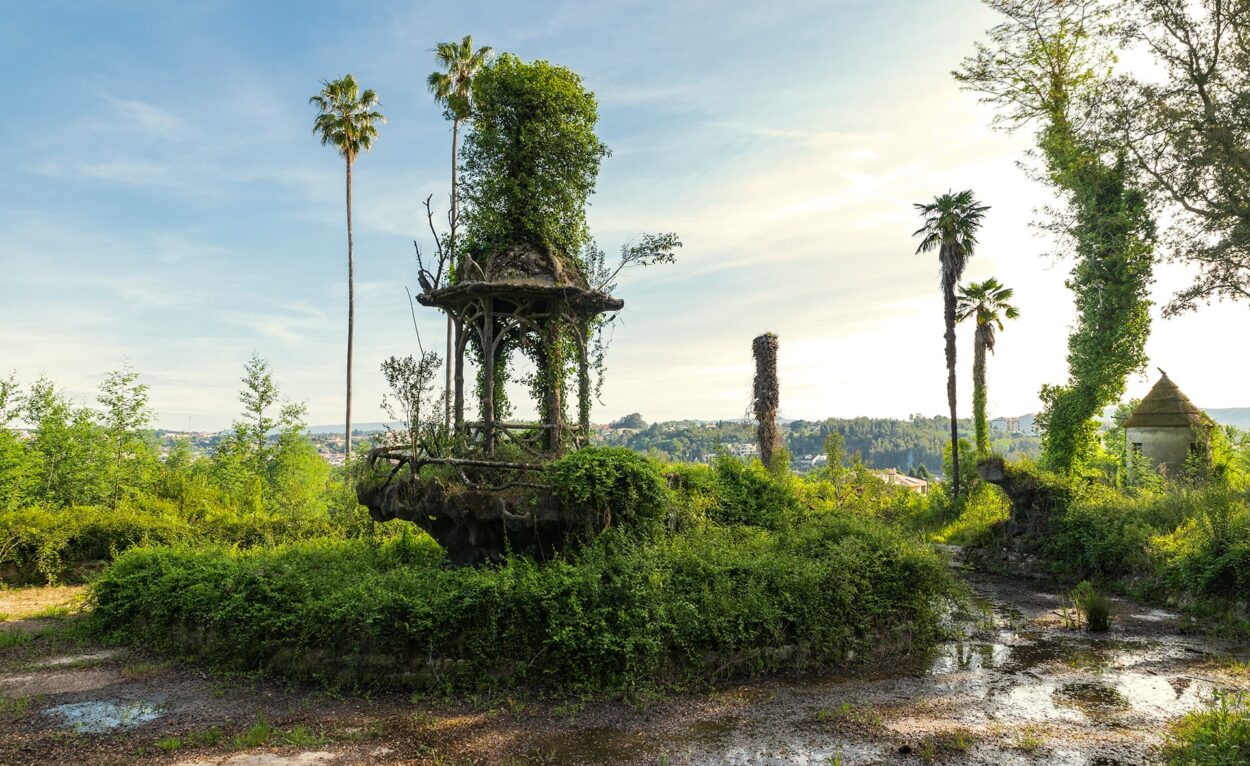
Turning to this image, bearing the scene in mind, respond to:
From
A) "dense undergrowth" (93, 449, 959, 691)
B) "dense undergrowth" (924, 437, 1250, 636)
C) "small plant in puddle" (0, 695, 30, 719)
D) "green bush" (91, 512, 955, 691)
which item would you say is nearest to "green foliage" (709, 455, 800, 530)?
"dense undergrowth" (93, 449, 959, 691)

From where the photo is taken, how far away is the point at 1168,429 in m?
25.8

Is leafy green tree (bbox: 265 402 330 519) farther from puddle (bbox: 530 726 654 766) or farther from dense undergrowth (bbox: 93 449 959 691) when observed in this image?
puddle (bbox: 530 726 654 766)

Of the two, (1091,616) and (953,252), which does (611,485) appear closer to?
(1091,616)

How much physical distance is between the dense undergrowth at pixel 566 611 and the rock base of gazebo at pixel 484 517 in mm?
456

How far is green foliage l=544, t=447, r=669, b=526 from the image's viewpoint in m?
10.6

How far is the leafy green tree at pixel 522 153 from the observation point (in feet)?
45.9

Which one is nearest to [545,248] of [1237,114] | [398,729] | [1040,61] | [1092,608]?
[398,729]

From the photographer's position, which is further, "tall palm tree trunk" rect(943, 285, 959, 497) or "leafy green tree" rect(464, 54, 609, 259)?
"tall palm tree trunk" rect(943, 285, 959, 497)

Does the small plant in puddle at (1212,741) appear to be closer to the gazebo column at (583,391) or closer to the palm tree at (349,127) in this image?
the gazebo column at (583,391)

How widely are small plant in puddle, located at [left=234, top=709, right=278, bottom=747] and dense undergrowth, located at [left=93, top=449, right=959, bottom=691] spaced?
4.76 ft

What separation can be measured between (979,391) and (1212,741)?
96.9 ft

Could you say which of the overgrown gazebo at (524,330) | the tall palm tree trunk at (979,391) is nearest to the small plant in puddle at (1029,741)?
the overgrown gazebo at (524,330)

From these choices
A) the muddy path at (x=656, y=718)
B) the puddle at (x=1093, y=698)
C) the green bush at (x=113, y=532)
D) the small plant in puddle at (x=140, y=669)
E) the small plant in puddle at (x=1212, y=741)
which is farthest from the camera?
the green bush at (x=113, y=532)

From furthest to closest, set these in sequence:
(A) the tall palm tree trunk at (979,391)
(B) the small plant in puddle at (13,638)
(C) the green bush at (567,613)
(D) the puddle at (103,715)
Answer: (A) the tall palm tree trunk at (979,391)
(B) the small plant in puddle at (13,638)
(C) the green bush at (567,613)
(D) the puddle at (103,715)
